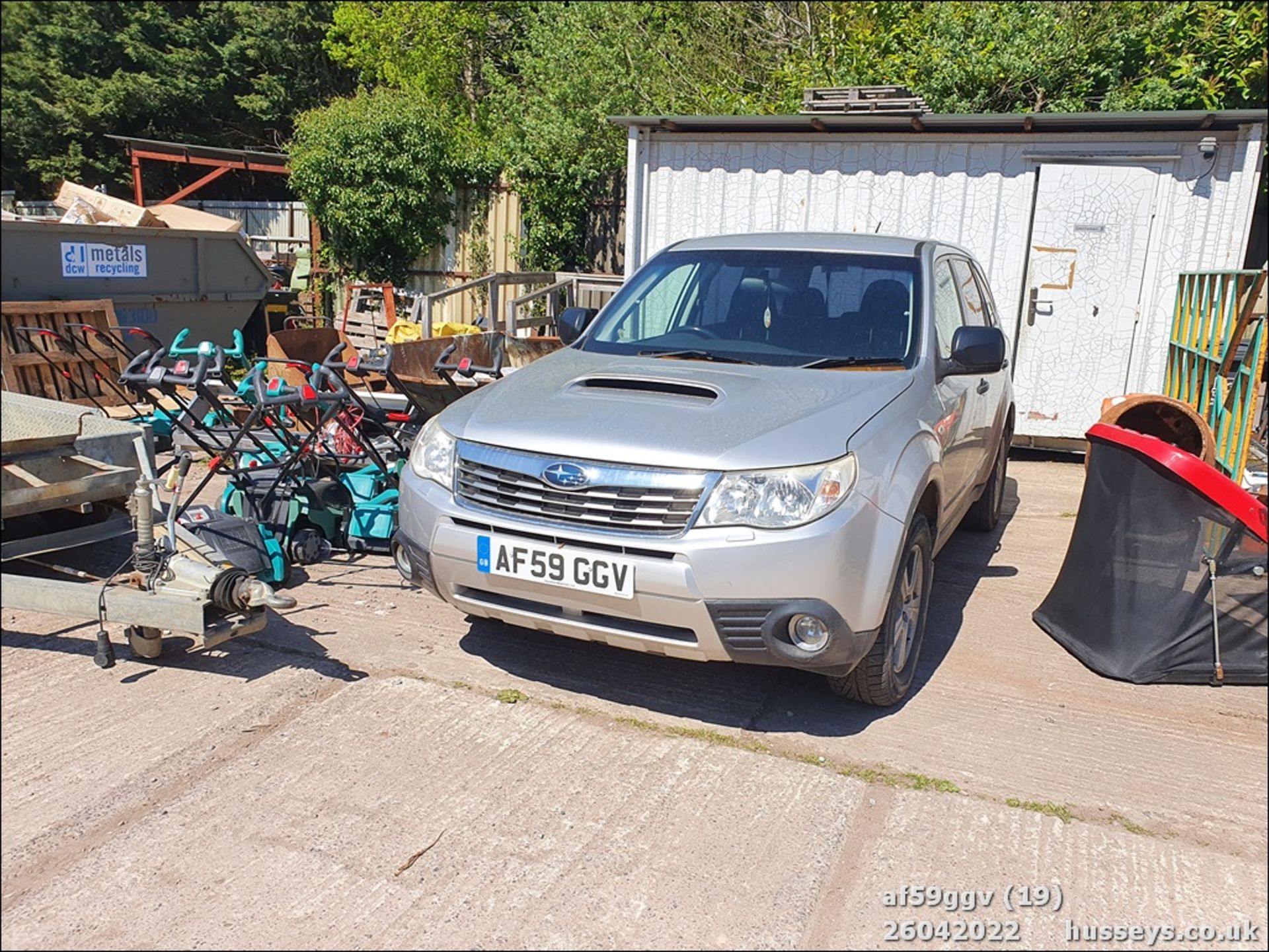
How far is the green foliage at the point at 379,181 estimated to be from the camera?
15758 millimetres

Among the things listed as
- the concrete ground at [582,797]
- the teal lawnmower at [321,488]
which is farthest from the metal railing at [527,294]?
the concrete ground at [582,797]

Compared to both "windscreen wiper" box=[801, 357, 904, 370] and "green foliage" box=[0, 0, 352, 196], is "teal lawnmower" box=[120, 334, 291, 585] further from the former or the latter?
"windscreen wiper" box=[801, 357, 904, 370]

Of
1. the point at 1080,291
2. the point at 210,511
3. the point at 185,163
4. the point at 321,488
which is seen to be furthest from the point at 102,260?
the point at 185,163

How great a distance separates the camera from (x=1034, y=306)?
878 centimetres

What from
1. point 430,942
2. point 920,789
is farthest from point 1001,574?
point 430,942

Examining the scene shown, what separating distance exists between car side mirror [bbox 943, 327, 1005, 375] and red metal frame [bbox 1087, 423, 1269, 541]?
707 millimetres

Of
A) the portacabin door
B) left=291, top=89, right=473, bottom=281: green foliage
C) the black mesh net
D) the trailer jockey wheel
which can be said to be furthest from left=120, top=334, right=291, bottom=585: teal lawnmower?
left=291, top=89, right=473, bottom=281: green foliage

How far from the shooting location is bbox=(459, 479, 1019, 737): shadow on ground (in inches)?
154

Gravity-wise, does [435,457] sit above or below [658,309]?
below

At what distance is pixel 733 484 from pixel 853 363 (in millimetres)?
1203

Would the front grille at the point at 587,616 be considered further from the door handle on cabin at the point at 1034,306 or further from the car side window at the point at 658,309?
the door handle on cabin at the point at 1034,306

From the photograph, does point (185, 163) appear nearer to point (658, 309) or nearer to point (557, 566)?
point (658, 309)

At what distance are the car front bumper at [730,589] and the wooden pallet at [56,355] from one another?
19.4 feet

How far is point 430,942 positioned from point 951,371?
123 inches
